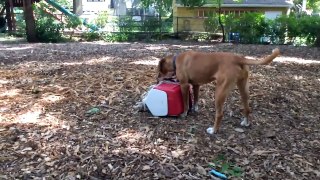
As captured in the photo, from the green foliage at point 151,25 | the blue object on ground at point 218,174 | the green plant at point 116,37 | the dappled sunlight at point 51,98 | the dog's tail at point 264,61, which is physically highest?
the green foliage at point 151,25

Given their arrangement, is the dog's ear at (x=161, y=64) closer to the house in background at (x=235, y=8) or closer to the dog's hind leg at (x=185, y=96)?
the dog's hind leg at (x=185, y=96)

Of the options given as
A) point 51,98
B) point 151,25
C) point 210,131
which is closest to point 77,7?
point 151,25

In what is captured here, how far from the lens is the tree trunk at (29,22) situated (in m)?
14.6

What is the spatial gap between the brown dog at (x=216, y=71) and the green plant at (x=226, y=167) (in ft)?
2.03

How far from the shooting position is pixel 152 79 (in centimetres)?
621

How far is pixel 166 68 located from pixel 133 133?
98 cm

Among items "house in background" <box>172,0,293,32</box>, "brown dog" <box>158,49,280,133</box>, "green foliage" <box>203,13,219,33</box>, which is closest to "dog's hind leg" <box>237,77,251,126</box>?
"brown dog" <box>158,49,280,133</box>

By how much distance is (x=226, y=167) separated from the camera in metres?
3.43

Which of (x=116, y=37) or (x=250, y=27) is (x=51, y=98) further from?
(x=250, y=27)

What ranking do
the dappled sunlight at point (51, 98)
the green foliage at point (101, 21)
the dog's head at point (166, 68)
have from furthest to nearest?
1. the green foliage at point (101, 21)
2. the dappled sunlight at point (51, 98)
3. the dog's head at point (166, 68)

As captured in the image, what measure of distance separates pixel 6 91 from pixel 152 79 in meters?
2.26

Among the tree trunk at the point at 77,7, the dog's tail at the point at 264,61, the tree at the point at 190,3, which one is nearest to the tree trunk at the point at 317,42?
the tree at the point at 190,3

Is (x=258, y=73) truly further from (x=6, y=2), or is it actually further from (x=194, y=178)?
(x=6, y=2)

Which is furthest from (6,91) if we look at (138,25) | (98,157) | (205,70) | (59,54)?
(138,25)
